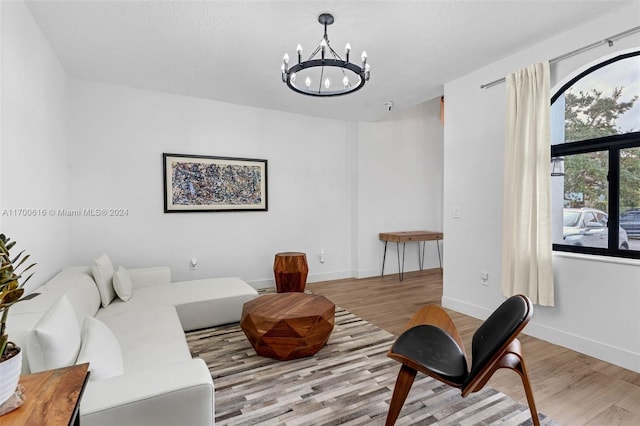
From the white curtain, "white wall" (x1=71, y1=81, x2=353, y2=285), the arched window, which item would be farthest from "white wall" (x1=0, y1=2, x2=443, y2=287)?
the arched window

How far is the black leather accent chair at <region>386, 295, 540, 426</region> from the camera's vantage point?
1.49m

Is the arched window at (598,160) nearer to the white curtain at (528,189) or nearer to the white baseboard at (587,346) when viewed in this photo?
the white curtain at (528,189)

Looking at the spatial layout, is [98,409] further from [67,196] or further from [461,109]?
[461,109]

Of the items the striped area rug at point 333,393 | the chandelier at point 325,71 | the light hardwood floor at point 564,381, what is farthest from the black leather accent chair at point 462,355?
the chandelier at point 325,71

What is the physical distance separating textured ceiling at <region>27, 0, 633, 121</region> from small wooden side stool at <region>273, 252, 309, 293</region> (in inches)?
86.0

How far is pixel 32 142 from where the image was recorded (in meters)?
2.54

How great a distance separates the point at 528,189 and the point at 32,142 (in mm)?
Result: 4069

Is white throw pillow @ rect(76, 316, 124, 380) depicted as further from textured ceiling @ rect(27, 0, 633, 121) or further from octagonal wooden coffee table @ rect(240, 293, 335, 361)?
textured ceiling @ rect(27, 0, 633, 121)

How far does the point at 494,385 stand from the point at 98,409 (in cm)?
Result: 228

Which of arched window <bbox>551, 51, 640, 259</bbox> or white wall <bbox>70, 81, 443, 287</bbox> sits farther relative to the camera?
white wall <bbox>70, 81, 443, 287</bbox>

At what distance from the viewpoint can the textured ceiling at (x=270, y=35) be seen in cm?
244

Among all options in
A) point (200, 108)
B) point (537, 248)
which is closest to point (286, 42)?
point (200, 108)

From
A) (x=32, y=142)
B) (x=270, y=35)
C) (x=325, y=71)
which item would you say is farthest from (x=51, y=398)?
(x=325, y=71)

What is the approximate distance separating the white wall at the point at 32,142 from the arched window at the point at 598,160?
4.26m
